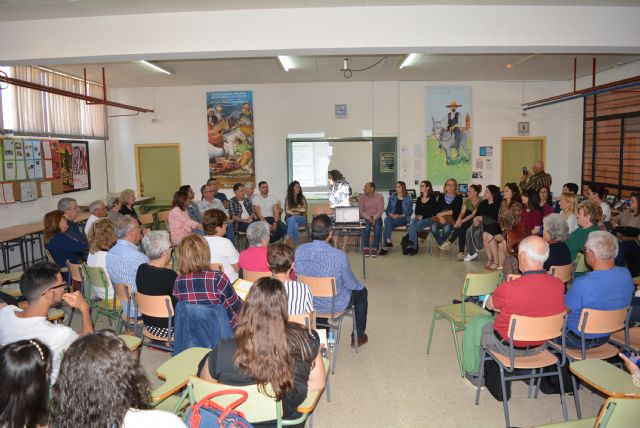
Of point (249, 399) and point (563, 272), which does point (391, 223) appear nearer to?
point (563, 272)

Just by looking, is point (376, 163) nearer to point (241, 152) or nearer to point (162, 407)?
point (241, 152)

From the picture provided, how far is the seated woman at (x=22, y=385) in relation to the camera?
5.27ft

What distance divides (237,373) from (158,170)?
976 cm

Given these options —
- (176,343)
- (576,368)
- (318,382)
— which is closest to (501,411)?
(576,368)

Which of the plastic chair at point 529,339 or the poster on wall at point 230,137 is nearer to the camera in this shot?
the plastic chair at point 529,339

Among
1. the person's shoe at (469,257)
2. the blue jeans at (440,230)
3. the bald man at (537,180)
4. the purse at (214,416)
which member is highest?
the bald man at (537,180)

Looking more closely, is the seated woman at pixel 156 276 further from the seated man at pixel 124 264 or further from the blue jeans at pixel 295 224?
the blue jeans at pixel 295 224

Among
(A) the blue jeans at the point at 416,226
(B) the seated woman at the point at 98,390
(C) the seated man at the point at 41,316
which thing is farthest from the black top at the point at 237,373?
(A) the blue jeans at the point at 416,226

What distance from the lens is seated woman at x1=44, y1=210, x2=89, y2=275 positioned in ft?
17.5

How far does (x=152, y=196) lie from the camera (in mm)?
11344

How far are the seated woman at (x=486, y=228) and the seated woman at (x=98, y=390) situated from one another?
21.4 ft

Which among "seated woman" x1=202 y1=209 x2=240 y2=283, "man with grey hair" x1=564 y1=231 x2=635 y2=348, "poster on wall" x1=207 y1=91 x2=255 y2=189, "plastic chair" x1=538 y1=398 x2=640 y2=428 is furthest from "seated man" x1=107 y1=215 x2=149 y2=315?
"poster on wall" x1=207 y1=91 x2=255 y2=189

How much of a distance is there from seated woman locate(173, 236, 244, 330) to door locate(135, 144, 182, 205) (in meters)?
8.28

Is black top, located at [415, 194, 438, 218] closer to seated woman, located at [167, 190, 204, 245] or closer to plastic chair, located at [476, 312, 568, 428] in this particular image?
seated woman, located at [167, 190, 204, 245]
